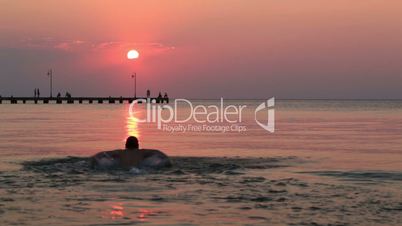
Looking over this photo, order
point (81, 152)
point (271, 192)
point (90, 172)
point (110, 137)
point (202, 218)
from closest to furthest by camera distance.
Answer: point (202, 218) → point (271, 192) → point (90, 172) → point (81, 152) → point (110, 137)

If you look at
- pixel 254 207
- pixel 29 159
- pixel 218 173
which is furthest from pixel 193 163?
pixel 254 207

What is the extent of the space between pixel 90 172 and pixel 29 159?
18.9 ft

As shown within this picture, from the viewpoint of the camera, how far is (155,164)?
70.4 feet

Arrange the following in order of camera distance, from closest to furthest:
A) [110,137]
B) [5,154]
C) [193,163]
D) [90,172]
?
[90,172]
[193,163]
[5,154]
[110,137]

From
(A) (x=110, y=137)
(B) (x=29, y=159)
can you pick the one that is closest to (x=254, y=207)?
Answer: (B) (x=29, y=159)

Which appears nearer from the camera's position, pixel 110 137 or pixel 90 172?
pixel 90 172

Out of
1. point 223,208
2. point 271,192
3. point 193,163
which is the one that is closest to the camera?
point 223,208

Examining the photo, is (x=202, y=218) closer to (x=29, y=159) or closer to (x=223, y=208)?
(x=223, y=208)

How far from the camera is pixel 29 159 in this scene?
2611cm

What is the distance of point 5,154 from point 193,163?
8118 millimetres

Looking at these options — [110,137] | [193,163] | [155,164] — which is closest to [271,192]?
[155,164]

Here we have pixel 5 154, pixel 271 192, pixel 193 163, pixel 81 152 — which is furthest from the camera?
pixel 81 152

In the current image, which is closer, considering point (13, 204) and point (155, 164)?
point (13, 204)

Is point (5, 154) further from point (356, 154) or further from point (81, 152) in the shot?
point (356, 154)
